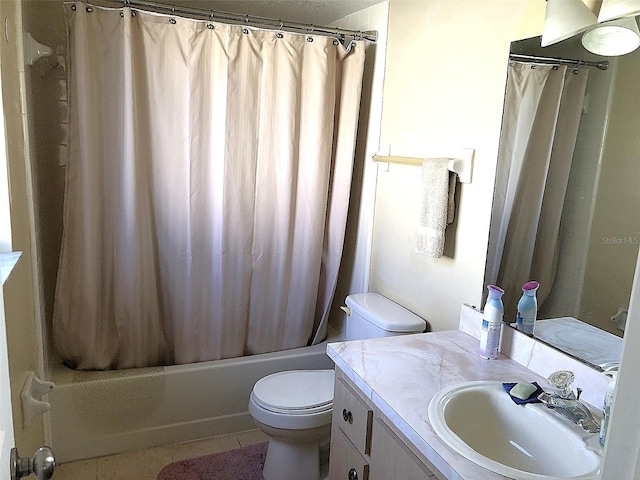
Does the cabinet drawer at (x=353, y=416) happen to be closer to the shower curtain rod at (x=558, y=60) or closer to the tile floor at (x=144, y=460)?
the tile floor at (x=144, y=460)

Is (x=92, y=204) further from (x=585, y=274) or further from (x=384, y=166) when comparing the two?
(x=585, y=274)

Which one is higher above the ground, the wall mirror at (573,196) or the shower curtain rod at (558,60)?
the shower curtain rod at (558,60)

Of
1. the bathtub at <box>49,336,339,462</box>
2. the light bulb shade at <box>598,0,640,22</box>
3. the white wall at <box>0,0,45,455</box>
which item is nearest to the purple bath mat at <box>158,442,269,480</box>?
the bathtub at <box>49,336,339,462</box>

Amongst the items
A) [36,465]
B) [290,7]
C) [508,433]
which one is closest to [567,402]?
[508,433]

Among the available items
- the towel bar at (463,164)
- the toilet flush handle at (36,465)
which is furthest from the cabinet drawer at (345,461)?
the towel bar at (463,164)

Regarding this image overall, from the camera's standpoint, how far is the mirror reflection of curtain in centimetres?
149

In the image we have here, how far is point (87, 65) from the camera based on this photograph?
81.6 inches

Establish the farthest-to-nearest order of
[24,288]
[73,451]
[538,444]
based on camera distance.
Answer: [73,451] < [24,288] < [538,444]

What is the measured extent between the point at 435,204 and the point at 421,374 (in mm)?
718

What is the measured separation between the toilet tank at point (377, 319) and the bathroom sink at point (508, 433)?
0.63 metres

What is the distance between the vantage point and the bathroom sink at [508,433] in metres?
1.16

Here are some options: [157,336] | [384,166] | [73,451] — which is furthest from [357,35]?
[73,451]

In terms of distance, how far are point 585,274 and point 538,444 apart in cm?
50

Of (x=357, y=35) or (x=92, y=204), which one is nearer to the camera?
(x=92, y=204)
